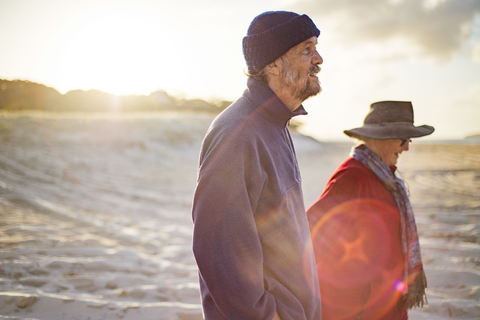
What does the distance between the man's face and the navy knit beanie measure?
39 mm

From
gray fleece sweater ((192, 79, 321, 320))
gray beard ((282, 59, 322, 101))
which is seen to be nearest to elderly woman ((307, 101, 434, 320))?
gray fleece sweater ((192, 79, 321, 320))

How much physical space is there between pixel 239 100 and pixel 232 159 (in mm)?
395

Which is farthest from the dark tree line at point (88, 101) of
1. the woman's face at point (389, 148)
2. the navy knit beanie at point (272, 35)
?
the navy knit beanie at point (272, 35)

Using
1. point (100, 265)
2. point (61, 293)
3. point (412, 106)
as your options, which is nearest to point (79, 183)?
point (100, 265)

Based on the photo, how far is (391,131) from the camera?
2619 mm

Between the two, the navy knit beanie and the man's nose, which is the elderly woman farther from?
the navy knit beanie

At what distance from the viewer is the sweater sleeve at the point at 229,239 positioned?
1282 millimetres

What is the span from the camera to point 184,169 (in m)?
11.8

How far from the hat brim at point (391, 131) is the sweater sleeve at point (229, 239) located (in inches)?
63.8

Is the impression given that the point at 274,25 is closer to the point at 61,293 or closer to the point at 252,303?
the point at 252,303

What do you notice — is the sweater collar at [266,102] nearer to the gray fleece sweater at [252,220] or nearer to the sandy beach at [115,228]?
the gray fleece sweater at [252,220]

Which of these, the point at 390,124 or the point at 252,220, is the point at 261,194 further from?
the point at 390,124

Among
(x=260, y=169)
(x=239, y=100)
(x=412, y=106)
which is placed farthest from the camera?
(x=412, y=106)

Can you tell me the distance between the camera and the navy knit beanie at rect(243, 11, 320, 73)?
160 cm
